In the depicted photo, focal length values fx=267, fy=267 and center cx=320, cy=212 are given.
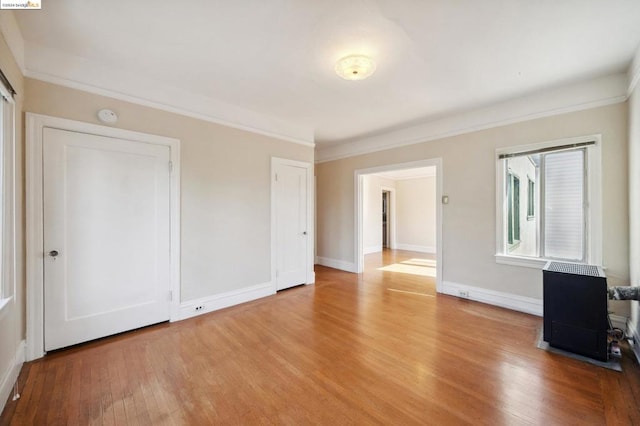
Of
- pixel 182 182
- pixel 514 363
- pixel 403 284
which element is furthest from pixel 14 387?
pixel 403 284

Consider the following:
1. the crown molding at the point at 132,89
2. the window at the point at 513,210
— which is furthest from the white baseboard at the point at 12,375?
the window at the point at 513,210

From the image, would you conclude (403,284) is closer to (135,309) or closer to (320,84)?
(320,84)

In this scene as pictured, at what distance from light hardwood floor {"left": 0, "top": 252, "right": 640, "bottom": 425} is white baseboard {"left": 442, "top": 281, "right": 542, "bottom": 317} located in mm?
167

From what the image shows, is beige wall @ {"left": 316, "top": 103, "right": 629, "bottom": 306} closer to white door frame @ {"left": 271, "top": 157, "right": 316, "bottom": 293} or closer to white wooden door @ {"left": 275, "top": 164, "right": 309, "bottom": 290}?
white door frame @ {"left": 271, "top": 157, "right": 316, "bottom": 293}

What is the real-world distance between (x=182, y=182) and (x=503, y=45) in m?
3.51

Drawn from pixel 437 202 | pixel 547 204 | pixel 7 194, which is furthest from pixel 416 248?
pixel 7 194

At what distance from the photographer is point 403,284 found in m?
4.70

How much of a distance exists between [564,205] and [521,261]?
0.83 meters

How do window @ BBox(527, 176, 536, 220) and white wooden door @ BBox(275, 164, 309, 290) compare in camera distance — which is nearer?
window @ BBox(527, 176, 536, 220)

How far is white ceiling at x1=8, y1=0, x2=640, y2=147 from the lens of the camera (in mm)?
1912

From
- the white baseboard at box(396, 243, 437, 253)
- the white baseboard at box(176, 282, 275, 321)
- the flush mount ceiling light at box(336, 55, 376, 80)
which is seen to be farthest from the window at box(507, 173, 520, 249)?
the white baseboard at box(396, 243, 437, 253)

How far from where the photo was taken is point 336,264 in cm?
590

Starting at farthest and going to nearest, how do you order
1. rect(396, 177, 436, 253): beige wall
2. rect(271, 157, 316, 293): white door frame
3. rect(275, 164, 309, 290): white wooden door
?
rect(396, 177, 436, 253): beige wall → rect(275, 164, 309, 290): white wooden door → rect(271, 157, 316, 293): white door frame

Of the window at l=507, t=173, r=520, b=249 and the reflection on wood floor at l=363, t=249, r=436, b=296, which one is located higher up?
the window at l=507, t=173, r=520, b=249
